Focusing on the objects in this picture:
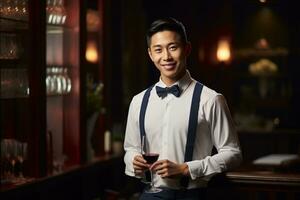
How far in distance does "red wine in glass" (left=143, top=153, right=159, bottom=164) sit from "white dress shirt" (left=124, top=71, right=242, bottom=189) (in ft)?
0.31

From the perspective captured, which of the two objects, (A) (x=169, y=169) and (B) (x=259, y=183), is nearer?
(A) (x=169, y=169)

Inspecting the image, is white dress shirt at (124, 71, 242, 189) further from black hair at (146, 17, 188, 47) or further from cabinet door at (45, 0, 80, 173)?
cabinet door at (45, 0, 80, 173)

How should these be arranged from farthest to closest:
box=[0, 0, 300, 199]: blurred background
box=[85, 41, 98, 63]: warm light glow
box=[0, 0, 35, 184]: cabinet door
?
1. box=[85, 41, 98, 63]: warm light glow
2. box=[0, 0, 300, 199]: blurred background
3. box=[0, 0, 35, 184]: cabinet door

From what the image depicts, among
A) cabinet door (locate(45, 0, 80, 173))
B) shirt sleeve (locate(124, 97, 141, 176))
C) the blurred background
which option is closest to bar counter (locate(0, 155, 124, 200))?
the blurred background

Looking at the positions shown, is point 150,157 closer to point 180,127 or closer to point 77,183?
point 180,127

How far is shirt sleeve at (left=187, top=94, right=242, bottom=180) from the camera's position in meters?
2.85

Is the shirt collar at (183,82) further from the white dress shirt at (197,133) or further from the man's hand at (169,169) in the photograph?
the man's hand at (169,169)

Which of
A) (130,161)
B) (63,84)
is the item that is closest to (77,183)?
(63,84)

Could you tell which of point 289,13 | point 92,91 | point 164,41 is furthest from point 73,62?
point 289,13

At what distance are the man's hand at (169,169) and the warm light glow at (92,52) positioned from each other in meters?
3.05

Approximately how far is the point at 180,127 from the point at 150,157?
0.63ft

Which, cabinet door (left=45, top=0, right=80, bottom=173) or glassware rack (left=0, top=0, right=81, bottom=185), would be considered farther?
cabinet door (left=45, top=0, right=80, bottom=173)

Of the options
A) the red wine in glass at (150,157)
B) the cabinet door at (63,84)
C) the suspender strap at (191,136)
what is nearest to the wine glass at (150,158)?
the red wine in glass at (150,157)

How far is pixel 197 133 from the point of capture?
286cm
